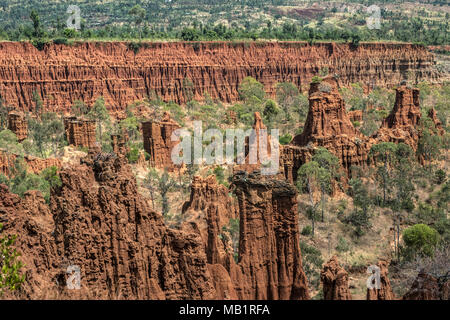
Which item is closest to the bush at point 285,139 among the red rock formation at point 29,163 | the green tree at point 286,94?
the green tree at point 286,94

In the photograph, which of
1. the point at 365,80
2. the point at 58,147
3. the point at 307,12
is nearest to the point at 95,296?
the point at 58,147

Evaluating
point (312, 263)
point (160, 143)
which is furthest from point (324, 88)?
point (312, 263)

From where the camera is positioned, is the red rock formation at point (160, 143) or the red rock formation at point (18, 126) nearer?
the red rock formation at point (160, 143)

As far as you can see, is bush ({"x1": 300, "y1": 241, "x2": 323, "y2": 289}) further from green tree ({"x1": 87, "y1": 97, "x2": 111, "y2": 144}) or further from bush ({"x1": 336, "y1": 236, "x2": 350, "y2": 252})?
green tree ({"x1": 87, "y1": 97, "x2": 111, "y2": 144})

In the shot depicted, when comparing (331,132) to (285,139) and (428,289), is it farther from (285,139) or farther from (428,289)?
(428,289)

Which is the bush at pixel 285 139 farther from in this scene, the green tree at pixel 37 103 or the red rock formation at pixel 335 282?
the red rock formation at pixel 335 282
